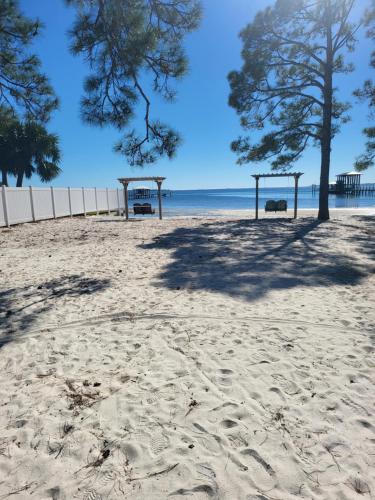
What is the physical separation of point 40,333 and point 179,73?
15.9ft

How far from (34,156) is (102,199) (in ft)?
Answer: 41.9

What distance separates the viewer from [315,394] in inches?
102

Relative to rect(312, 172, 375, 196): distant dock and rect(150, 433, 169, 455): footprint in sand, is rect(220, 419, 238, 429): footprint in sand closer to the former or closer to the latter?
rect(150, 433, 169, 455): footprint in sand

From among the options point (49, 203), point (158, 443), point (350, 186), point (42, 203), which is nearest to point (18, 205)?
point (42, 203)

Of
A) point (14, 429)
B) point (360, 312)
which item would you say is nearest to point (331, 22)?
point (360, 312)

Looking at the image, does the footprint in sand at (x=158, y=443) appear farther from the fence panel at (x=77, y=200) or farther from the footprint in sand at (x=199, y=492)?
the fence panel at (x=77, y=200)

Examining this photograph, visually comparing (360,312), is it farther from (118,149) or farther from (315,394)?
(118,149)

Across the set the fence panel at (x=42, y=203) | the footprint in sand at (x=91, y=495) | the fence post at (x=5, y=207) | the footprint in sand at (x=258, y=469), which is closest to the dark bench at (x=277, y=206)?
the fence panel at (x=42, y=203)

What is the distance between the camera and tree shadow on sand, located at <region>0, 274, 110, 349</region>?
4.01m

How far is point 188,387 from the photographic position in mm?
2723

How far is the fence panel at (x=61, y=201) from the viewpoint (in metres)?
19.3

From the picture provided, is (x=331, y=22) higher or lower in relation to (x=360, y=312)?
higher

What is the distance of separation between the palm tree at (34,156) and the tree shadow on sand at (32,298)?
2856 cm

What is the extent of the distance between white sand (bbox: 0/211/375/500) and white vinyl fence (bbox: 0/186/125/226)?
10402mm
